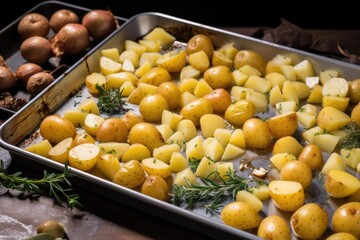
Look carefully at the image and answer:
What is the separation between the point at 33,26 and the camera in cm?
268

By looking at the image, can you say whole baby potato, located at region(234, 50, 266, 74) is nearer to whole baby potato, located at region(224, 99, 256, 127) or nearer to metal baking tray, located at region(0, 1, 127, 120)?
whole baby potato, located at region(224, 99, 256, 127)

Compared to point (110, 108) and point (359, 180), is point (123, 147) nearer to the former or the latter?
point (110, 108)

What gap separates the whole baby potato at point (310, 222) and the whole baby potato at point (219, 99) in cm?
64

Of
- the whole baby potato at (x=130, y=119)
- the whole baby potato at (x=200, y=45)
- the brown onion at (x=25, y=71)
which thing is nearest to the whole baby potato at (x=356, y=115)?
the whole baby potato at (x=200, y=45)

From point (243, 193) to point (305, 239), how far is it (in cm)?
25

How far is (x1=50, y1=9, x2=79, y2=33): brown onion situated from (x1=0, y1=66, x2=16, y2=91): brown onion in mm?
403

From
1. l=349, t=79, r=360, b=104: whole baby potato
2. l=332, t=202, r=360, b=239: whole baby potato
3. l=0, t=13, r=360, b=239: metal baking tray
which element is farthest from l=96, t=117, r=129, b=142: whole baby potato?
l=349, t=79, r=360, b=104: whole baby potato

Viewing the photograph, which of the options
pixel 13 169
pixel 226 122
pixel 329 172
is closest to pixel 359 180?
pixel 329 172

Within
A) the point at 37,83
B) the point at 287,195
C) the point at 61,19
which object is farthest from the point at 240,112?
the point at 61,19

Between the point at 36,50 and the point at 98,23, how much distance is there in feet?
1.09

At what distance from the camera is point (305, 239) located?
68.8 inches

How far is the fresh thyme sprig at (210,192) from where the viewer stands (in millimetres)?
1865

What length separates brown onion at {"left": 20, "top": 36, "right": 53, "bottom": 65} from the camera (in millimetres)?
2555

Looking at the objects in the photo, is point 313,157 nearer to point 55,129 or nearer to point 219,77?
point 219,77
